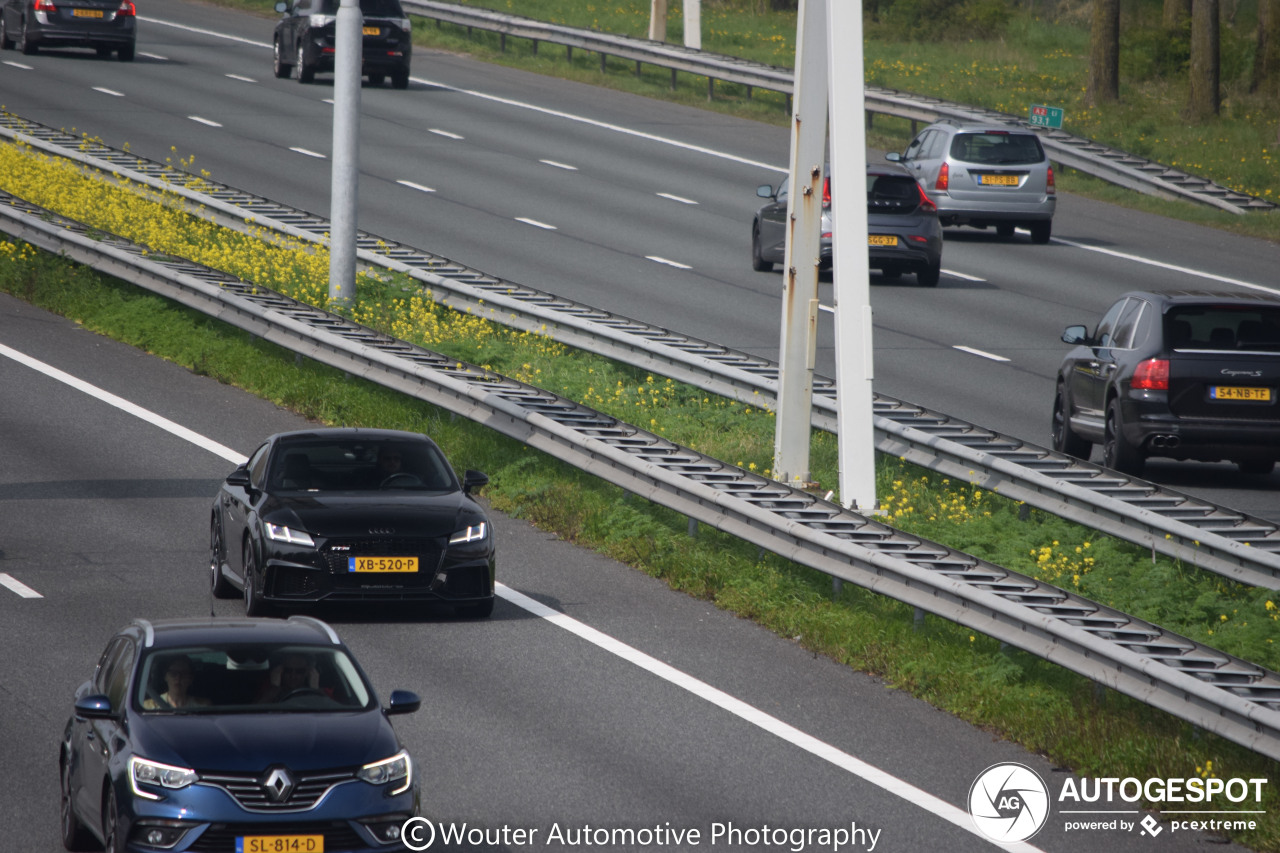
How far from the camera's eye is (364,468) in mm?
14086

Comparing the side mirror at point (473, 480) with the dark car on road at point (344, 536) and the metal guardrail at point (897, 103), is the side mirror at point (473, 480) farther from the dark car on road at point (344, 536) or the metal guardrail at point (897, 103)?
the metal guardrail at point (897, 103)

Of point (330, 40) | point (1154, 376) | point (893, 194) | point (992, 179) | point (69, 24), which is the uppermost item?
point (69, 24)

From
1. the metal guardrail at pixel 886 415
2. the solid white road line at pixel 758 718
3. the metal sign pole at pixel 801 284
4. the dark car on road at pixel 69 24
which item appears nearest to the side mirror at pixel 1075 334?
the metal guardrail at pixel 886 415

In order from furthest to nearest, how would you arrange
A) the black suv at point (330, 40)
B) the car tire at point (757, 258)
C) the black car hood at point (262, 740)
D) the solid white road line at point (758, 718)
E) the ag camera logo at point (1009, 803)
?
the black suv at point (330, 40), the car tire at point (757, 258), the solid white road line at point (758, 718), the ag camera logo at point (1009, 803), the black car hood at point (262, 740)

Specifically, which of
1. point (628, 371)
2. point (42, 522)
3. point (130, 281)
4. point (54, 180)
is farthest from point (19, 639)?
point (54, 180)

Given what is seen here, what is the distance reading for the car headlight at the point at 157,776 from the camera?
25.5 ft

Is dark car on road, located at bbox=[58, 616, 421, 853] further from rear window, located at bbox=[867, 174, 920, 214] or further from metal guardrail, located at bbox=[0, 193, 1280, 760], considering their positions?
rear window, located at bbox=[867, 174, 920, 214]

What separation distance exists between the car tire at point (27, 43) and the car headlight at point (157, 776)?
39.4 m

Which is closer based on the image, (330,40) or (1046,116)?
(1046,116)

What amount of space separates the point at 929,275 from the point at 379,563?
17.3 m

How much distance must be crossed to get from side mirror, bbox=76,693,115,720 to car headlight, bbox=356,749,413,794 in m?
1.13

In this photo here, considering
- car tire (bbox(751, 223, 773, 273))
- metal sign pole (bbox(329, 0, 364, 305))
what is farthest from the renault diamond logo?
car tire (bbox(751, 223, 773, 273))

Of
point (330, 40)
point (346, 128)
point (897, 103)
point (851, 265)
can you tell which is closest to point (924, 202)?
point (346, 128)

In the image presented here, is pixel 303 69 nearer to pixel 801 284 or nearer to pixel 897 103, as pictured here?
pixel 897 103
